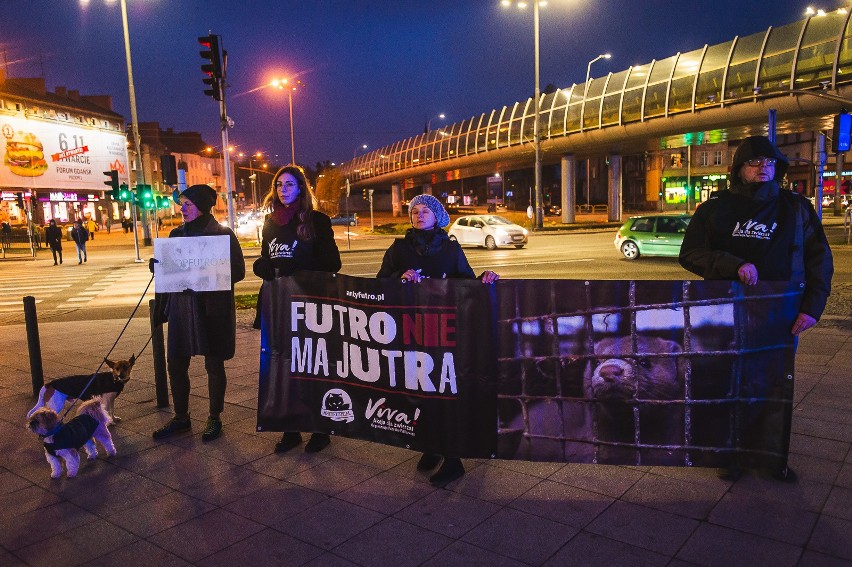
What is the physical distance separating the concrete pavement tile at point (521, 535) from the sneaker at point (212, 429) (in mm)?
2553

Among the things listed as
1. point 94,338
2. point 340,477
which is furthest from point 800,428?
point 94,338

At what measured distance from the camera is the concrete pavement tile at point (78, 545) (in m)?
3.50

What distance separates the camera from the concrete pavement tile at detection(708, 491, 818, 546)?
348cm

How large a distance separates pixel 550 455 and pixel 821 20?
35.0m

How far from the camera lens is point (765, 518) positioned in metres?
3.65

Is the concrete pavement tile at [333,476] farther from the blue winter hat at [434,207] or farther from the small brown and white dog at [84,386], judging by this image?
the small brown and white dog at [84,386]

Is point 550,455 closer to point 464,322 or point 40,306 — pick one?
point 464,322

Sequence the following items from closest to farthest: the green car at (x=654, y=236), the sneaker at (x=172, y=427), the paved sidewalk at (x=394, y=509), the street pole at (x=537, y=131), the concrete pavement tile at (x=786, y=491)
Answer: the paved sidewalk at (x=394, y=509) → the concrete pavement tile at (x=786, y=491) → the sneaker at (x=172, y=427) → the green car at (x=654, y=236) → the street pole at (x=537, y=131)

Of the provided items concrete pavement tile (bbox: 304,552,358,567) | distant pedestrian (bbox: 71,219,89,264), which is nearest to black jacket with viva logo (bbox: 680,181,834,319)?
concrete pavement tile (bbox: 304,552,358,567)

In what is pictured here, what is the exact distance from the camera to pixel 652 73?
39.7 m

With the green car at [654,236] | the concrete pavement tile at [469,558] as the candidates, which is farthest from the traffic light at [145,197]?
the concrete pavement tile at [469,558]

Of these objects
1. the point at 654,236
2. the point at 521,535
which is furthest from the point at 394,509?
the point at 654,236

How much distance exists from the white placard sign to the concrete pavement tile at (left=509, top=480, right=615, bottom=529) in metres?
2.85

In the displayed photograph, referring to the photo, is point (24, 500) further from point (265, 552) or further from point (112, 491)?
point (265, 552)
